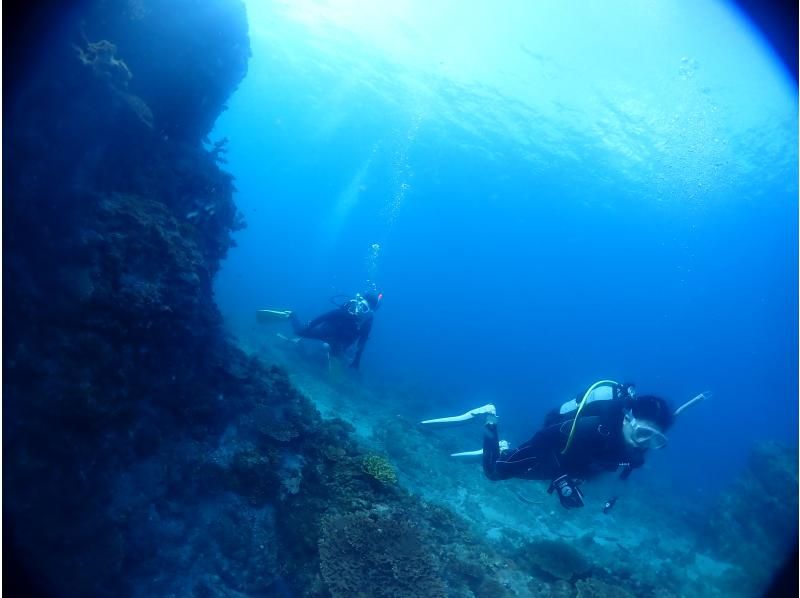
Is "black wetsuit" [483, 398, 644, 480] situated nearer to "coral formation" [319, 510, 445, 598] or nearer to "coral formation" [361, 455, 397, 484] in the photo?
"coral formation" [361, 455, 397, 484]

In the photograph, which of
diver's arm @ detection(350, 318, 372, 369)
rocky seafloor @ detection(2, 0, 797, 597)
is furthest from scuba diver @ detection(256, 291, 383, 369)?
rocky seafloor @ detection(2, 0, 797, 597)

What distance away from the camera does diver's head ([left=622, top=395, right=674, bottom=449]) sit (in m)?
5.81

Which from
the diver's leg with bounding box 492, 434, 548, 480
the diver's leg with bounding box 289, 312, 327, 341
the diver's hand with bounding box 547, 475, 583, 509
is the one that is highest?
the diver's leg with bounding box 289, 312, 327, 341

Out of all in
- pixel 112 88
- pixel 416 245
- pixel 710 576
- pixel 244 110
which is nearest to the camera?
pixel 112 88

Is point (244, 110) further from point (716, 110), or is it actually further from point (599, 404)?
point (599, 404)

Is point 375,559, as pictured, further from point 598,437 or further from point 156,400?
point 156,400

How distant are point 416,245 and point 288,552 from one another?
127 metres

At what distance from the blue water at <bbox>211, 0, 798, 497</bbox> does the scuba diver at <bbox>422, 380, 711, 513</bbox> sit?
6602 mm

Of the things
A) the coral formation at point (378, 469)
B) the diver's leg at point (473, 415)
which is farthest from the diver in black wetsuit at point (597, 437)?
the coral formation at point (378, 469)

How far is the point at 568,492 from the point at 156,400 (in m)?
6.77

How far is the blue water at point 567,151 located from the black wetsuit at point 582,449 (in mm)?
7011

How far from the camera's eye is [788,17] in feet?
16.9

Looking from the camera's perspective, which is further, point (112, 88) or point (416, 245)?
point (416, 245)

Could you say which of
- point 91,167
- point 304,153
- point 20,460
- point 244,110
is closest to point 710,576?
point 20,460
